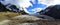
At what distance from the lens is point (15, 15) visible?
4.25 feet

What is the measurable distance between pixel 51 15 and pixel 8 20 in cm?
50

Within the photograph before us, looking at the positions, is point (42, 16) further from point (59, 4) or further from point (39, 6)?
point (59, 4)

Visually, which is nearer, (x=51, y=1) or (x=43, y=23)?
(x=43, y=23)

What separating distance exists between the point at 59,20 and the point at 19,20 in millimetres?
443

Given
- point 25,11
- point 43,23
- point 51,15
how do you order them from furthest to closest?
point 25,11 < point 51,15 < point 43,23

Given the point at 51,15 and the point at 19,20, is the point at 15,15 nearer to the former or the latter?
the point at 19,20

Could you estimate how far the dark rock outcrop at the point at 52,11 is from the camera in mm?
1251

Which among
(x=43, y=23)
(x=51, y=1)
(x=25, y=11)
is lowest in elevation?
(x=43, y=23)

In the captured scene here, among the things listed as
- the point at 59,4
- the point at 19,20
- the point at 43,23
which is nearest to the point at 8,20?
the point at 19,20

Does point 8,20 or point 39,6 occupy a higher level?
point 39,6

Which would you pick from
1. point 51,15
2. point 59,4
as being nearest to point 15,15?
point 51,15

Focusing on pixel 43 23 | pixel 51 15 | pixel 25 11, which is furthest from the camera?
pixel 25 11

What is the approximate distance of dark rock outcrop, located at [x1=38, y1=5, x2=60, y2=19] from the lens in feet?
4.11

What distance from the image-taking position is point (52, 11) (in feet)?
4.22
